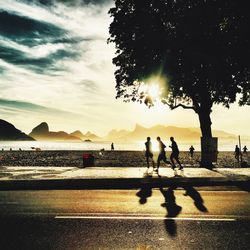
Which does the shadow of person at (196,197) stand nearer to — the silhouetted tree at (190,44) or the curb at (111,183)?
the curb at (111,183)

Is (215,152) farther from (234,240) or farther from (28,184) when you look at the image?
(234,240)

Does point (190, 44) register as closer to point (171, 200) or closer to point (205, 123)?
point (205, 123)

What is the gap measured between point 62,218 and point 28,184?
6.87 m

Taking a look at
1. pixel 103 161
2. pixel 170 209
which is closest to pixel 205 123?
pixel 170 209

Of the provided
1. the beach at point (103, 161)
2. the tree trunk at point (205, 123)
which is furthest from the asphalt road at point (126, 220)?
the beach at point (103, 161)

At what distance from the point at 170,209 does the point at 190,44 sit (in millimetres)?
15040

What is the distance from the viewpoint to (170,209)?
9.48m

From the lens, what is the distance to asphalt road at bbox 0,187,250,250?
6.41 m

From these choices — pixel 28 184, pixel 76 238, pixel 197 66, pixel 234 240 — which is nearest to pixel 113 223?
pixel 76 238

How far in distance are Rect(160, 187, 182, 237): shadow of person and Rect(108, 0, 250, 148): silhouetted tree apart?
1152cm

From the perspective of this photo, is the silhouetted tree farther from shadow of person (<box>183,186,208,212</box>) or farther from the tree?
shadow of person (<box>183,186,208,212</box>)

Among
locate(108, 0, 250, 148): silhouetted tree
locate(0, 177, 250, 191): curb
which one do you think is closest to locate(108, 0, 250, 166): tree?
locate(108, 0, 250, 148): silhouetted tree

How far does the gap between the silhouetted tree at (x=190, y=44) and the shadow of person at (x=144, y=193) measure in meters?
11.2

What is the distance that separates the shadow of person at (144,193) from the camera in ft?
36.2
